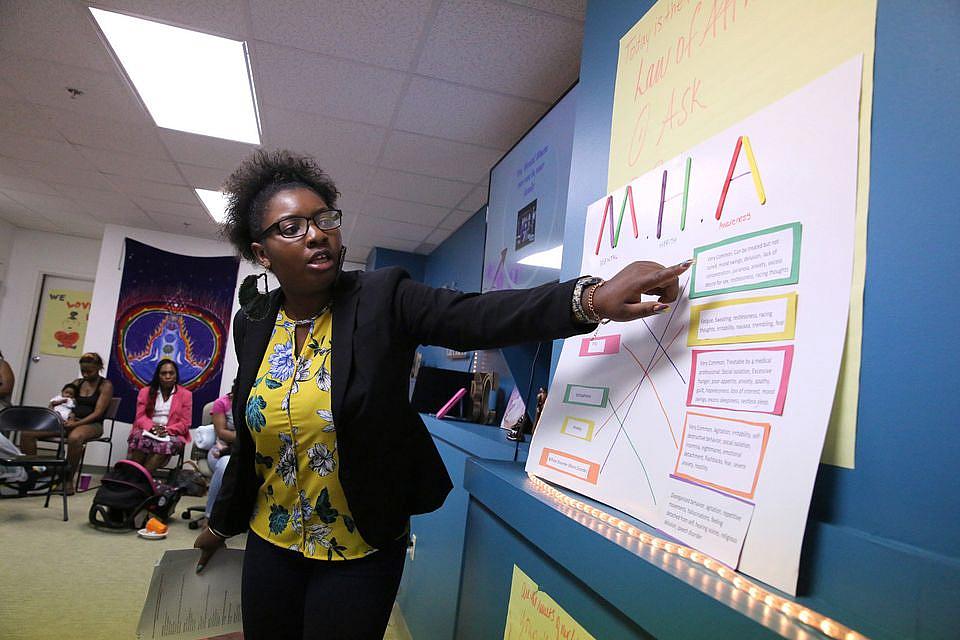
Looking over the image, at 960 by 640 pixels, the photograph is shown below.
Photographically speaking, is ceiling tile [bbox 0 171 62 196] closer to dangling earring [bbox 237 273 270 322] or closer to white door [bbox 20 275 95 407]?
white door [bbox 20 275 95 407]

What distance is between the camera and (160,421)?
4.88 metres

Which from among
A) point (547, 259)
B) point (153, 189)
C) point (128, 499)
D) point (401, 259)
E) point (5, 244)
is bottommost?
point (128, 499)

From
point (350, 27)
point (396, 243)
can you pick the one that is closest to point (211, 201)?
point (396, 243)

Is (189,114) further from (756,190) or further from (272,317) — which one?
(756,190)

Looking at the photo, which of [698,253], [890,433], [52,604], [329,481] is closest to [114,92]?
[52,604]

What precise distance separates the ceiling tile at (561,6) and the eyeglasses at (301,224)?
50.2 inches

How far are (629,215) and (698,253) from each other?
0.20 meters

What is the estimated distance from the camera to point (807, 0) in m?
0.62

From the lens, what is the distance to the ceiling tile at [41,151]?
12.2ft

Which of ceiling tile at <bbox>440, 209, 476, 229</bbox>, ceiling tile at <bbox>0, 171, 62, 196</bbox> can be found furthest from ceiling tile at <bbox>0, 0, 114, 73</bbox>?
ceiling tile at <bbox>0, 171, 62, 196</bbox>

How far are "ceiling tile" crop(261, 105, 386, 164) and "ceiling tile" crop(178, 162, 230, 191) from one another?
0.86m

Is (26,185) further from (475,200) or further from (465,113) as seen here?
(465,113)

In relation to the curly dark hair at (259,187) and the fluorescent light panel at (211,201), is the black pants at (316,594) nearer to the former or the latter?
the curly dark hair at (259,187)

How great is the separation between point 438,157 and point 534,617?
2.85 metres
